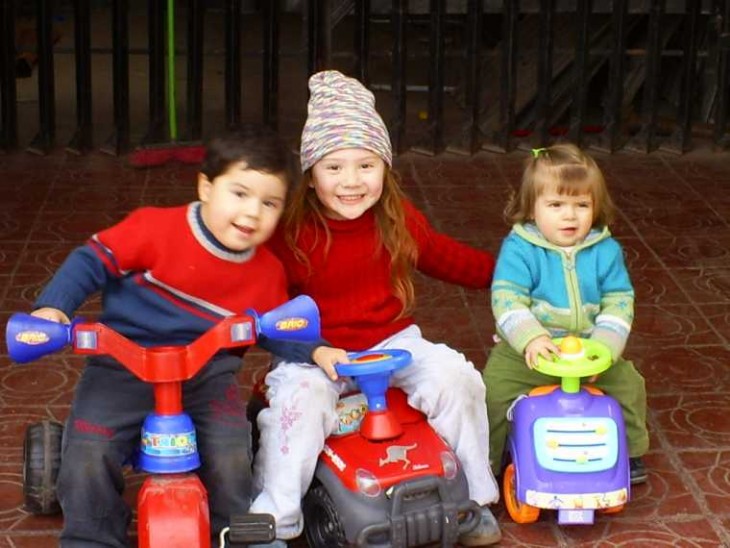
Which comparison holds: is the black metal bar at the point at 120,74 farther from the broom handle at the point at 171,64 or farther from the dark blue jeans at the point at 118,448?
the dark blue jeans at the point at 118,448

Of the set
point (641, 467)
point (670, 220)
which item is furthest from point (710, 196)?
point (641, 467)

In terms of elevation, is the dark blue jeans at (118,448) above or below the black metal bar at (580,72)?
below

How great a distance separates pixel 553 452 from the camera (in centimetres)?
359

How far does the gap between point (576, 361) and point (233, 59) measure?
3885 mm

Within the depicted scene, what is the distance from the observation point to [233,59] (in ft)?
23.0

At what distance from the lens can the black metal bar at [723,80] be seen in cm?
714

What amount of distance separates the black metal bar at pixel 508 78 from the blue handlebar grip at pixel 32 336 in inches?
173

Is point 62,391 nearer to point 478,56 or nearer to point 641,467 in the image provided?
point 641,467

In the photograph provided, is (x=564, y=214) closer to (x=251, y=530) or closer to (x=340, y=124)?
(x=340, y=124)

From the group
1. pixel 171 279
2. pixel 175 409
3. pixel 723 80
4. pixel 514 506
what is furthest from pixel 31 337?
pixel 723 80

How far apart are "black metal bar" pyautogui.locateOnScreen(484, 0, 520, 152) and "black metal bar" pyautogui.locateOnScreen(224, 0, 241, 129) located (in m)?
1.33

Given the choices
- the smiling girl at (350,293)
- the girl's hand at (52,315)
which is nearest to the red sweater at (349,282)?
the smiling girl at (350,293)

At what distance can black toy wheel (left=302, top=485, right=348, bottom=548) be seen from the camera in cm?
342

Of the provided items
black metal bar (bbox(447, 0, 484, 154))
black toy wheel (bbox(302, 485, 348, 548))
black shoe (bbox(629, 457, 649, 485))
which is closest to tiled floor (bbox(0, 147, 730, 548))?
black shoe (bbox(629, 457, 649, 485))
